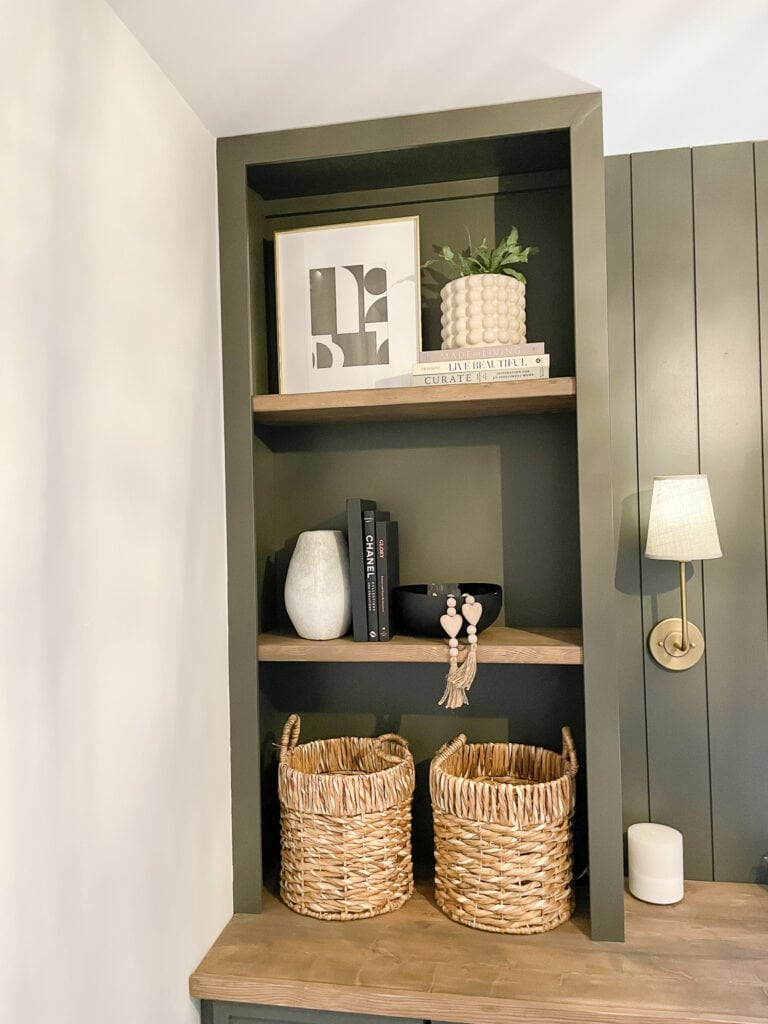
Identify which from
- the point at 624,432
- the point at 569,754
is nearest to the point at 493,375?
the point at 624,432

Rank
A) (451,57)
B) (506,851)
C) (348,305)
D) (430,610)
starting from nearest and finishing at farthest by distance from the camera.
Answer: (451,57)
(506,851)
(430,610)
(348,305)

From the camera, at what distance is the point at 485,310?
1659 mm

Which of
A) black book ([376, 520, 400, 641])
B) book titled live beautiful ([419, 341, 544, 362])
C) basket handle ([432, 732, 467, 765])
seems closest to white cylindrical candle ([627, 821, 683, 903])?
basket handle ([432, 732, 467, 765])

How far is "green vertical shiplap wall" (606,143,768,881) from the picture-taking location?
1805 millimetres

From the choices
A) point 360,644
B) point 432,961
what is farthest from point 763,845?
point 360,644

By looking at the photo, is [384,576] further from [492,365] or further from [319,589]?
[492,365]

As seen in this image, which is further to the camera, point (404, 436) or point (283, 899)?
point (404, 436)

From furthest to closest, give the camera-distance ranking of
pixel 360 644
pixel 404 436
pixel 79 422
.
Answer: pixel 404 436, pixel 360 644, pixel 79 422

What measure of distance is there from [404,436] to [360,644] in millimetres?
528

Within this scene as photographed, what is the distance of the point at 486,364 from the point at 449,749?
826 millimetres

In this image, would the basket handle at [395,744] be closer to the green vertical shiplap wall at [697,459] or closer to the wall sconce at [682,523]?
the green vertical shiplap wall at [697,459]

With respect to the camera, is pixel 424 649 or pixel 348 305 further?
pixel 348 305

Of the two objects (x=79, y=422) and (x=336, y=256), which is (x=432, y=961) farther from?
(x=336, y=256)

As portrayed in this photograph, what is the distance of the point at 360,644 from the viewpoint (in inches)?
65.9
